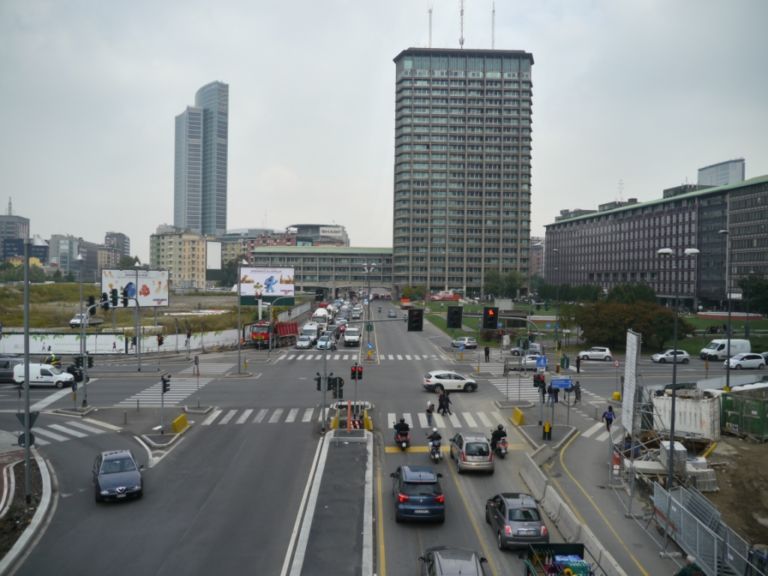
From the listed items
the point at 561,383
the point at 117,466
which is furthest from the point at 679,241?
the point at 117,466

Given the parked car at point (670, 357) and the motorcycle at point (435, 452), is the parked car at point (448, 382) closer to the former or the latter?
the motorcycle at point (435, 452)

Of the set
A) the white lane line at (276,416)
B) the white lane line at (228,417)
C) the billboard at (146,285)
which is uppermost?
the billboard at (146,285)

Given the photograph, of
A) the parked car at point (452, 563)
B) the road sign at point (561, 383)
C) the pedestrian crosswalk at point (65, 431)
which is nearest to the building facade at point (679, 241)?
the road sign at point (561, 383)

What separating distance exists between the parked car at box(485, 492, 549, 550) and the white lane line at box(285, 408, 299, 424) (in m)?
16.3

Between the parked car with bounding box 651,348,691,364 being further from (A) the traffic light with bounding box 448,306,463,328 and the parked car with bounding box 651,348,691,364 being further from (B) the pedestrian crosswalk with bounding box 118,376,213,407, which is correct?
(B) the pedestrian crosswalk with bounding box 118,376,213,407

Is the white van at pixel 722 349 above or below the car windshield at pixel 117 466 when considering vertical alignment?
above

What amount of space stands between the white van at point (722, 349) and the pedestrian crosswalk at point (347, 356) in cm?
2362

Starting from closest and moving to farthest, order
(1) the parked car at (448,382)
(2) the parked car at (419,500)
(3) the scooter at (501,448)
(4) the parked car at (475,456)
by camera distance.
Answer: (2) the parked car at (419,500)
(4) the parked car at (475,456)
(3) the scooter at (501,448)
(1) the parked car at (448,382)

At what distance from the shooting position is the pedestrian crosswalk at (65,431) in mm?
28078

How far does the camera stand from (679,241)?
135m

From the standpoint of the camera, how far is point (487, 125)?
16938 cm

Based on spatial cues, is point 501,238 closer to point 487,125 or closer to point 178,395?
point 487,125

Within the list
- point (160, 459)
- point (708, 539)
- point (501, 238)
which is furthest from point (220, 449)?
point (501, 238)

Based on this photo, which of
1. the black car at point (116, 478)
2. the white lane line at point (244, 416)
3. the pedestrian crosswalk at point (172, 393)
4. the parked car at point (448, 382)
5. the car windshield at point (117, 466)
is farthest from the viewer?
the parked car at point (448, 382)
